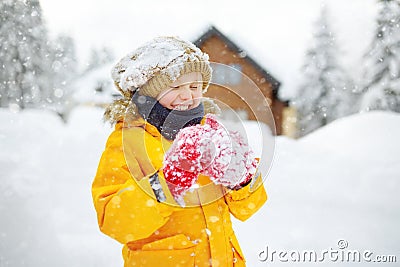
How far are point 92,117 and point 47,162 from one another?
4120 millimetres

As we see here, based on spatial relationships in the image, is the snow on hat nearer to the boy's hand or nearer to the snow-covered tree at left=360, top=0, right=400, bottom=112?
the boy's hand

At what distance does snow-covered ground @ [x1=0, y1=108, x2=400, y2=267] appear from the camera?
10.7ft

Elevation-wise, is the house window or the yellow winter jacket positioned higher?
the house window

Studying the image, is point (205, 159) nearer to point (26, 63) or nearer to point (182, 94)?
point (182, 94)

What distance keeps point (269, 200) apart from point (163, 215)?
3.36m

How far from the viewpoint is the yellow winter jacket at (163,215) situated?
3.95 ft

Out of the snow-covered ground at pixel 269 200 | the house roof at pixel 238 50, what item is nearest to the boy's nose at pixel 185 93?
the snow-covered ground at pixel 269 200

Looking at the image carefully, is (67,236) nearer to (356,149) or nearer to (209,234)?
(209,234)

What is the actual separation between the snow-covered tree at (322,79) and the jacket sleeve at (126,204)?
1764 centimetres
